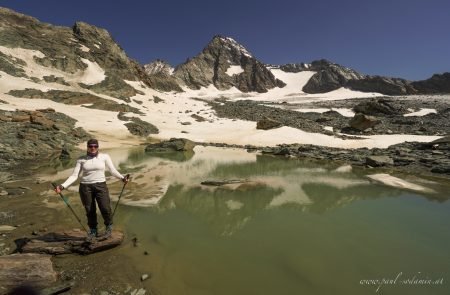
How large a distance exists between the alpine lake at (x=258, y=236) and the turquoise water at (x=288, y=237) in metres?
0.03

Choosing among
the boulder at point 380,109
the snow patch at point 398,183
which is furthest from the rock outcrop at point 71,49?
the snow patch at point 398,183

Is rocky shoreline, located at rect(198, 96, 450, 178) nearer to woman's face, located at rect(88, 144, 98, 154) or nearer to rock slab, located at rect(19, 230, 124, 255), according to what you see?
rock slab, located at rect(19, 230, 124, 255)

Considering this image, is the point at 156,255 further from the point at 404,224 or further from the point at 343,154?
the point at 343,154

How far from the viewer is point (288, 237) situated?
31.5ft

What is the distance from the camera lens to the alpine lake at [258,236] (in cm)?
698

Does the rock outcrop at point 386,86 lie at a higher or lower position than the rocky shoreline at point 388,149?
higher

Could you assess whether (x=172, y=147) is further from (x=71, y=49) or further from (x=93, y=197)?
(x=71, y=49)

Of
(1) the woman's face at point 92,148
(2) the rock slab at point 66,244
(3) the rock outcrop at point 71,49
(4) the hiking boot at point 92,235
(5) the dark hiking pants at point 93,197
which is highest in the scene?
(3) the rock outcrop at point 71,49

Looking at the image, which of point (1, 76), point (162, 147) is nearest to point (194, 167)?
point (162, 147)

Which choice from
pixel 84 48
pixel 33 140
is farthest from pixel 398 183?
pixel 84 48

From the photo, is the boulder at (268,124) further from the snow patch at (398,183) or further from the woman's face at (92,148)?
the woman's face at (92,148)

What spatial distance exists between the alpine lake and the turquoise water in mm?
33

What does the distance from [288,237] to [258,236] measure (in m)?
0.93

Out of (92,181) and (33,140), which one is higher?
(33,140)
